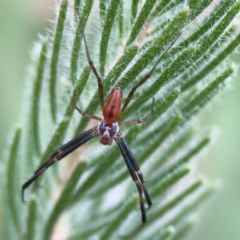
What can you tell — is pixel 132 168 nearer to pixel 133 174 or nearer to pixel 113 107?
pixel 133 174

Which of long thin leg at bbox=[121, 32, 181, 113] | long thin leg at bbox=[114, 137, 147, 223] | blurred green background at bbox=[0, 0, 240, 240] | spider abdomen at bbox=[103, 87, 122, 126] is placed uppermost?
long thin leg at bbox=[121, 32, 181, 113]

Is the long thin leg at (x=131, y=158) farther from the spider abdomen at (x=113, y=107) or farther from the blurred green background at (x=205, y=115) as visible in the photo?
the blurred green background at (x=205, y=115)

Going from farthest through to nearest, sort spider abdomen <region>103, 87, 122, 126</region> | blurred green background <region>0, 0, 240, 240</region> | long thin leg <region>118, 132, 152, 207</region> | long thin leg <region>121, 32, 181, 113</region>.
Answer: blurred green background <region>0, 0, 240, 240</region>, long thin leg <region>118, 132, 152, 207</region>, spider abdomen <region>103, 87, 122, 126</region>, long thin leg <region>121, 32, 181, 113</region>

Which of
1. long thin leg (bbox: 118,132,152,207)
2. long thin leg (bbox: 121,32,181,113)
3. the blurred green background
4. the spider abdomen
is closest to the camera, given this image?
long thin leg (bbox: 121,32,181,113)

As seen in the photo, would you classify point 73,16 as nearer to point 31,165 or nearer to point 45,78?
point 45,78

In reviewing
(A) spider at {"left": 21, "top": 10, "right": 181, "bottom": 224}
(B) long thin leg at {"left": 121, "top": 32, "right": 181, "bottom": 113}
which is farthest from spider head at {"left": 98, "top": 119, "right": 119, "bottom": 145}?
(B) long thin leg at {"left": 121, "top": 32, "right": 181, "bottom": 113}

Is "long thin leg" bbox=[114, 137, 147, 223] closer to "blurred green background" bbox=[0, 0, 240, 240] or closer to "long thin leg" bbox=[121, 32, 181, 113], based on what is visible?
"long thin leg" bbox=[121, 32, 181, 113]

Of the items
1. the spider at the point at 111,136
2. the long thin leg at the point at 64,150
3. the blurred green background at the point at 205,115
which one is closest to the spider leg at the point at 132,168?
the spider at the point at 111,136
